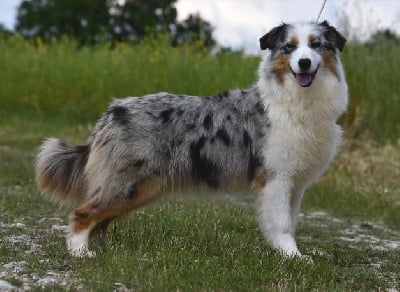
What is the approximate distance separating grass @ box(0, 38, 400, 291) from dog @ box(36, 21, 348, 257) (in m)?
0.43

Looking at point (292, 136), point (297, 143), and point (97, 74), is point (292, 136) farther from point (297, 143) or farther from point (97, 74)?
point (97, 74)

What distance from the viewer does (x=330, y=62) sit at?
663 cm

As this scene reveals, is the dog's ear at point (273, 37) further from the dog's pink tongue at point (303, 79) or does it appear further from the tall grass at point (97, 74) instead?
the tall grass at point (97, 74)

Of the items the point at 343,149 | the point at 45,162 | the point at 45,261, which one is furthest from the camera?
the point at 343,149

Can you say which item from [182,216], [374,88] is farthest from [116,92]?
[182,216]

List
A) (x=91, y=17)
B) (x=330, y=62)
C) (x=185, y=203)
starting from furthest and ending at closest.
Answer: (x=91, y=17) < (x=185, y=203) < (x=330, y=62)

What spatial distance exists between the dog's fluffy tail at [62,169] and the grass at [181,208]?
1.45 feet

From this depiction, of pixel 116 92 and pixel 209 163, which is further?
pixel 116 92

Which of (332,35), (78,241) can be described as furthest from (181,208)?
(332,35)

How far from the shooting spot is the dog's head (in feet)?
21.1

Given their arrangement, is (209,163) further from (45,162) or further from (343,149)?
(343,149)

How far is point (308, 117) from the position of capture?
6.73 m

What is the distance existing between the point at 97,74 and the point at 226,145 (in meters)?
14.2

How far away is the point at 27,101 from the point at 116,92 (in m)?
2.76
